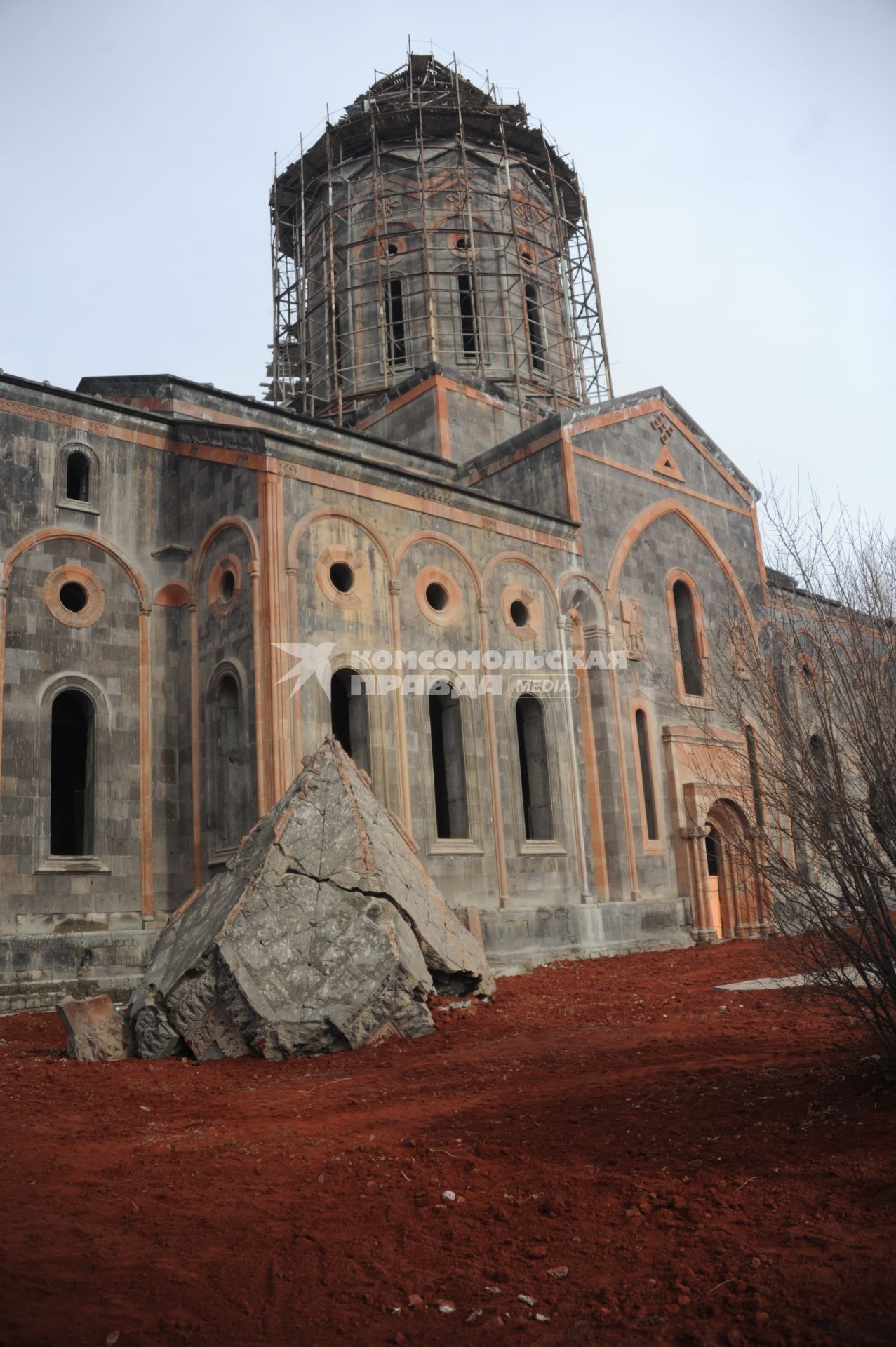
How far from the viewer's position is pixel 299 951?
975 centimetres

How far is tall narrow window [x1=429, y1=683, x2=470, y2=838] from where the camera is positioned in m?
18.0

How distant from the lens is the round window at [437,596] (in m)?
18.4

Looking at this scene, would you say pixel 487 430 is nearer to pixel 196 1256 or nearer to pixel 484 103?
pixel 484 103

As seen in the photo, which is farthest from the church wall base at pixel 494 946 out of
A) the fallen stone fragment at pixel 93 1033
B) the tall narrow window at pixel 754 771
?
the tall narrow window at pixel 754 771

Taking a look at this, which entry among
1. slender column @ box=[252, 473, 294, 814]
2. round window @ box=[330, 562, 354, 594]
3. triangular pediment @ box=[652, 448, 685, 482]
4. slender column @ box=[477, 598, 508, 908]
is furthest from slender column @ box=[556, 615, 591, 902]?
slender column @ box=[252, 473, 294, 814]

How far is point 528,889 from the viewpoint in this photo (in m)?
18.4

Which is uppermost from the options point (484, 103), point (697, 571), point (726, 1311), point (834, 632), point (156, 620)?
point (484, 103)

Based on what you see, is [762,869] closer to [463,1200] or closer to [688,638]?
[463,1200]

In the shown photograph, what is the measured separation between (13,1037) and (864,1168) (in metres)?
9.39

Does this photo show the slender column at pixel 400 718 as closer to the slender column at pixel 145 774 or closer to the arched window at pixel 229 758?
the arched window at pixel 229 758

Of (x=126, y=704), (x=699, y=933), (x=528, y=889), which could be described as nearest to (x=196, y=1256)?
(x=126, y=704)

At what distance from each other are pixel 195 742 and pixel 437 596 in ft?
15.6

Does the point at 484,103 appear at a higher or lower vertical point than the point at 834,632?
higher

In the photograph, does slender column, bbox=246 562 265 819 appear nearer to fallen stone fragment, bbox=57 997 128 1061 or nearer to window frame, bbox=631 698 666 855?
fallen stone fragment, bbox=57 997 128 1061
